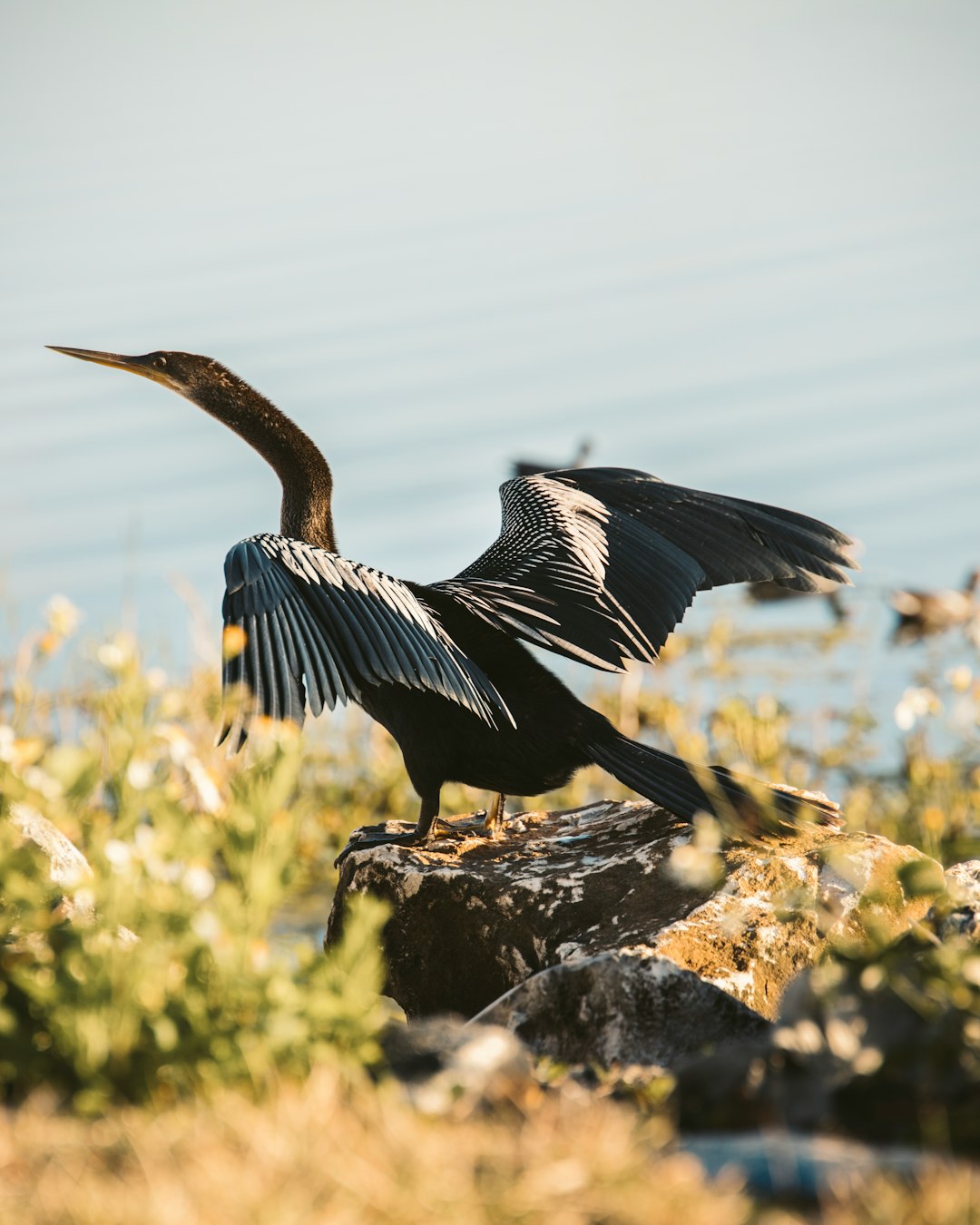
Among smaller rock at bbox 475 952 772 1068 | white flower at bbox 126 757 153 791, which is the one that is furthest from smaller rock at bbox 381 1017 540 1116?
white flower at bbox 126 757 153 791

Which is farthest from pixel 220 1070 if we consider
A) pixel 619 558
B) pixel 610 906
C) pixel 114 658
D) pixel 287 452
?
pixel 287 452

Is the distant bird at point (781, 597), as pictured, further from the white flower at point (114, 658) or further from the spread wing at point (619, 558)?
the white flower at point (114, 658)

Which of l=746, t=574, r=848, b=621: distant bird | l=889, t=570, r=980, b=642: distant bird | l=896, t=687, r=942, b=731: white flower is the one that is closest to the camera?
l=896, t=687, r=942, b=731: white flower

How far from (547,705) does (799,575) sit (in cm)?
120

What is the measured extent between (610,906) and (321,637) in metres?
0.98

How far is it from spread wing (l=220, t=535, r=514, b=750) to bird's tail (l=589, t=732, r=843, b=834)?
37 centimetres

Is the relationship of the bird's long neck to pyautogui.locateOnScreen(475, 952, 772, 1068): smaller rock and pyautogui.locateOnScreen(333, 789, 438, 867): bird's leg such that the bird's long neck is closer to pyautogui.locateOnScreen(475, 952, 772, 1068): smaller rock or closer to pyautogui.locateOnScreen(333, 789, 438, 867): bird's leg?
pyautogui.locateOnScreen(333, 789, 438, 867): bird's leg

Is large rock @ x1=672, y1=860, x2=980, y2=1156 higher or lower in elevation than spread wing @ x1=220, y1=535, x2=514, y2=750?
lower

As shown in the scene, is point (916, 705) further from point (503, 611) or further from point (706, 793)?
point (503, 611)

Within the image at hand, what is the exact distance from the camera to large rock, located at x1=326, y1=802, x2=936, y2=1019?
10.5ft

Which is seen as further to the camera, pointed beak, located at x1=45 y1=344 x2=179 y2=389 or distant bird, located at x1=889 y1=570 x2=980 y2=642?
distant bird, located at x1=889 y1=570 x2=980 y2=642

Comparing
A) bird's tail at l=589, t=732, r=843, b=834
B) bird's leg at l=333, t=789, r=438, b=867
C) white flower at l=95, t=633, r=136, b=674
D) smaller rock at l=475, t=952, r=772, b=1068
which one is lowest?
smaller rock at l=475, t=952, r=772, b=1068

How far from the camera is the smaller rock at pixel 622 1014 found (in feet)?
8.96

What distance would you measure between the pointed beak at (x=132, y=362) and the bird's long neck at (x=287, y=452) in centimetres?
17
